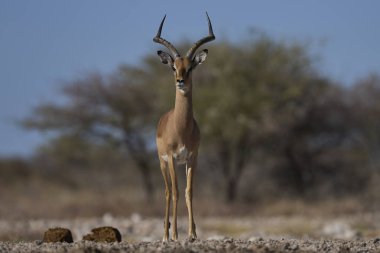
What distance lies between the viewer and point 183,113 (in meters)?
12.6

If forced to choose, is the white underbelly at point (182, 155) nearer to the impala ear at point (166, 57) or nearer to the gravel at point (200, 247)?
the impala ear at point (166, 57)

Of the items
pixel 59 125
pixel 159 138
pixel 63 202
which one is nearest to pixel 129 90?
pixel 59 125

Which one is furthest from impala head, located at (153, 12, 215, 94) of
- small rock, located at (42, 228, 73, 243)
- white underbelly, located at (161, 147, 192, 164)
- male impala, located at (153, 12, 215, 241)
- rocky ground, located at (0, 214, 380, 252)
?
small rock, located at (42, 228, 73, 243)

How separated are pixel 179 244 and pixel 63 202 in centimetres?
2421

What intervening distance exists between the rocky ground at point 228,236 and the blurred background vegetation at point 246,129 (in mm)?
7369

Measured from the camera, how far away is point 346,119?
4050 centimetres

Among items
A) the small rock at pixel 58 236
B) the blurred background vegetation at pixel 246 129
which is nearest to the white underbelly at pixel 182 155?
the small rock at pixel 58 236

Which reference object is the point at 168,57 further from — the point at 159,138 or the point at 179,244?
the point at 179,244

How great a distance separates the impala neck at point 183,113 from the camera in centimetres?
1251

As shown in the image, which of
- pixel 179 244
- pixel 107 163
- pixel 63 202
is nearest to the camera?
pixel 179 244

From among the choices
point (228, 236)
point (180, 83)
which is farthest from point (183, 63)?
point (228, 236)

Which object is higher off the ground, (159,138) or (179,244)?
(159,138)

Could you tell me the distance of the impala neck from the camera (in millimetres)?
12508

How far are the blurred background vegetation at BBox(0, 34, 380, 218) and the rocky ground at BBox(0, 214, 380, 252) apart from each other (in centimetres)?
737
